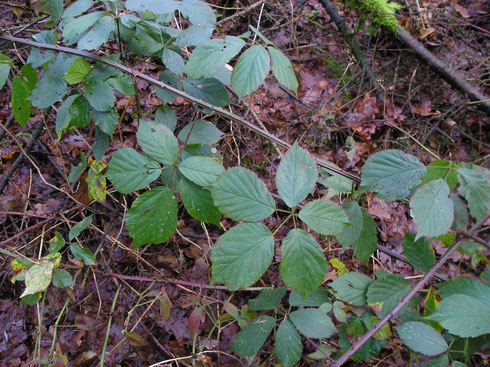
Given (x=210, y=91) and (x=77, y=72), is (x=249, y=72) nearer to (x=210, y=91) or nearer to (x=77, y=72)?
(x=210, y=91)

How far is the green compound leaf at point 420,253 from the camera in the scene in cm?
117

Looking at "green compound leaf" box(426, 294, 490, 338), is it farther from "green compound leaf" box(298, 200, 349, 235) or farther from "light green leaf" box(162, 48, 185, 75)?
"light green leaf" box(162, 48, 185, 75)

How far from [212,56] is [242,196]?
1.74 ft

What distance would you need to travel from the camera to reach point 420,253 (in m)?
1.18

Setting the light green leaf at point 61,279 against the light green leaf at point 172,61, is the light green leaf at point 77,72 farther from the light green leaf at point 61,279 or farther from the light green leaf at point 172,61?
the light green leaf at point 61,279

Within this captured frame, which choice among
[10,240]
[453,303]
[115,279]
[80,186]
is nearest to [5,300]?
[10,240]

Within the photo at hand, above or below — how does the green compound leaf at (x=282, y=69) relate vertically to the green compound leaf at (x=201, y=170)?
above

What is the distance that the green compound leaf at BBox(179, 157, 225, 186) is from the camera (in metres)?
1.12

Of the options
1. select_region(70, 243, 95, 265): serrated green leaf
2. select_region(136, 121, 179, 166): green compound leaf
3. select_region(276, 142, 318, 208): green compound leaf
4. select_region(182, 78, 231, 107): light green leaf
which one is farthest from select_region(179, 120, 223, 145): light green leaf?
select_region(70, 243, 95, 265): serrated green leaf

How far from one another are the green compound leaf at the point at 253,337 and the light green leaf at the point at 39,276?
89 centimetres

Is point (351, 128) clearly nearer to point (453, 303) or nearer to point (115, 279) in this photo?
point (453, 303)

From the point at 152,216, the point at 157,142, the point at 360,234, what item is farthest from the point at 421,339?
the point at 157,142

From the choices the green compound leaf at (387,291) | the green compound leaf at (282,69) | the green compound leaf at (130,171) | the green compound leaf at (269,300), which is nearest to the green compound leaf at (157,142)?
the green compound leaf at (130,171)

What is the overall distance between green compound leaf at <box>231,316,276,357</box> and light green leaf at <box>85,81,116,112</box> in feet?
3.73
